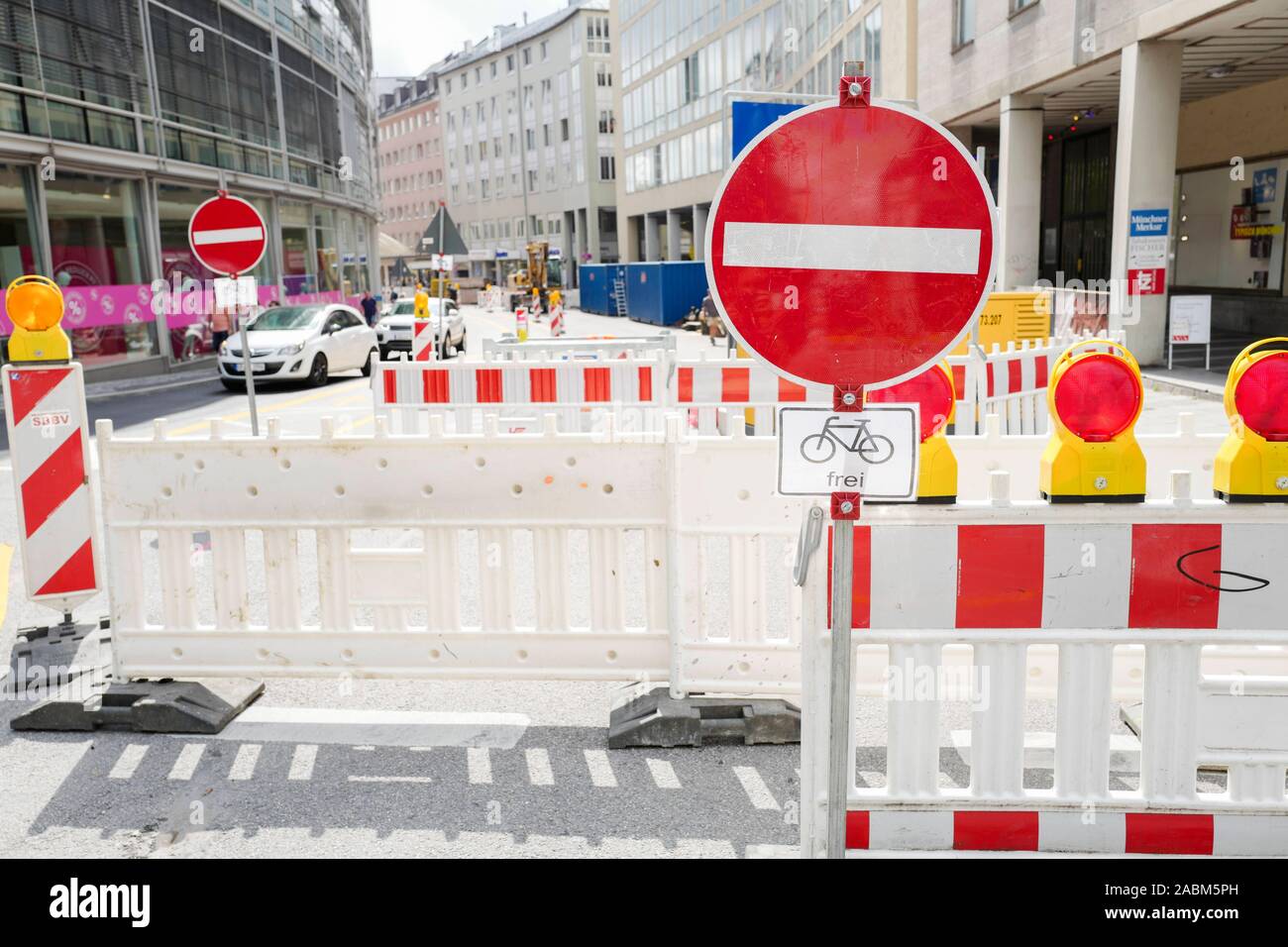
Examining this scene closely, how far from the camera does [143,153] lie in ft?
82.5

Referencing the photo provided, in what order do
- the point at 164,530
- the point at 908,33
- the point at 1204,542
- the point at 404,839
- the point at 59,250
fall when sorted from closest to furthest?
the point at 1204,542, the point at 404,839, the point at 164,530, the point at 59,250, the point at 908,33

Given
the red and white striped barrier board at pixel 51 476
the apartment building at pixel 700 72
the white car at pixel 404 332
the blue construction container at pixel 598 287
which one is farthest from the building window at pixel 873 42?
the red and white striped barrier board at pixel 51 476

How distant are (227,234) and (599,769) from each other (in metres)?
5.94

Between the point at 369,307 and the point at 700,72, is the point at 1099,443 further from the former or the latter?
the point at 700,72

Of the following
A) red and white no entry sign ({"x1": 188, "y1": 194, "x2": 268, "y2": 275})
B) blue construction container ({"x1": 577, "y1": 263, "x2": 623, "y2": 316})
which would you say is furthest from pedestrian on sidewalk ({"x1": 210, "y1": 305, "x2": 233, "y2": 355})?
blue construction container ({"x1": 577, "y1": 263, "x2": 623, "y2": 316})

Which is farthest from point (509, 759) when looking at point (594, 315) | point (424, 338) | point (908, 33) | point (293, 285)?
point (594, 315)

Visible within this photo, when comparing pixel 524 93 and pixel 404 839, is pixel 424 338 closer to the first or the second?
pixel 404 839

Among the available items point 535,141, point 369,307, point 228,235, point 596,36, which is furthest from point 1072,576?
point 535,141

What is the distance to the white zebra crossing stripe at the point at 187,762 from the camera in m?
4.46

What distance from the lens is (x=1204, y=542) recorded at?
10.4 ft

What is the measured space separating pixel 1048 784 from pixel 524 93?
102 meters

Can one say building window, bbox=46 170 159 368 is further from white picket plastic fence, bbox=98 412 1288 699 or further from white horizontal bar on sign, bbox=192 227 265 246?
white picket plastic fence, bbox=98 412 1288 699

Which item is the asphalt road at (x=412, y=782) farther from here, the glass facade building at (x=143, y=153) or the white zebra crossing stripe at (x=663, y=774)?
the glass facade building at (x=143, y=153)

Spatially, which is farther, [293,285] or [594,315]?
[594,315]
